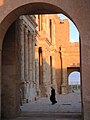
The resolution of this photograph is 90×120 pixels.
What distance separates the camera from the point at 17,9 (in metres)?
10.9

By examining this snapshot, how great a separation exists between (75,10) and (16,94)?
4.80 metres

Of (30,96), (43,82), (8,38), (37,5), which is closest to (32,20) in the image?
(30,96)

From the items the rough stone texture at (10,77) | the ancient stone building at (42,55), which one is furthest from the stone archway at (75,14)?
the ancient stone building at (42,55)

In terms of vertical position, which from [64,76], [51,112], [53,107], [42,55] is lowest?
[53,107]

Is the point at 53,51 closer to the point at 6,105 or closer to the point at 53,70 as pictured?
the point at 53,70

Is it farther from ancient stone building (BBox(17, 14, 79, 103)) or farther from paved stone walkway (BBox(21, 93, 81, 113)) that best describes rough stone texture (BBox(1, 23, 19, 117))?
paved stone walkway (BBox(21, 93, 81, 113))

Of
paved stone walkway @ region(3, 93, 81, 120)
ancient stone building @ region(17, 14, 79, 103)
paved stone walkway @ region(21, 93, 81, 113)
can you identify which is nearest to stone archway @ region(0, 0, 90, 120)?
paved stone walkway @ region(3, 93, 81, 120)

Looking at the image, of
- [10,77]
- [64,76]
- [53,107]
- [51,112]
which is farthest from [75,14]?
[64,76]

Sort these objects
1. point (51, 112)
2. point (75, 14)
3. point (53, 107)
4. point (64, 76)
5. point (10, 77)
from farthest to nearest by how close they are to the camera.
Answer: point (64, 76) < point (53, 107) < point (51, 112) < point (10, 77) < point (75, 14)

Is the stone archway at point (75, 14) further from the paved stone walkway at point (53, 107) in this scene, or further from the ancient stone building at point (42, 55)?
the paved stone walkway at point (53, 107)

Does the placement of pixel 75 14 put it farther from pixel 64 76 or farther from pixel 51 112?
pixel 64 76

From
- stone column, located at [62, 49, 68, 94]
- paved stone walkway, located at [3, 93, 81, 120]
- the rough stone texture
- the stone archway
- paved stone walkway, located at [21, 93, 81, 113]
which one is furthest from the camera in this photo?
stone column, located at [62, 49, 68, 94]

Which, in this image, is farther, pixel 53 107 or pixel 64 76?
pixel 64 76

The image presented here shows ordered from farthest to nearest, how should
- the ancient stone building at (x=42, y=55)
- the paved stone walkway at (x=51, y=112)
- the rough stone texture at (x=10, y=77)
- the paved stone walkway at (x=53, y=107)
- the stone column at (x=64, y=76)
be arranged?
the stone column at (x=64, y=76) < the ancient stone building at (x=42, y=55) < the paved stone walkway at (x=53, y=107) < the rough stone texture at (x=10, y=77) < the paved stone walkway at (x=51, y=112)
